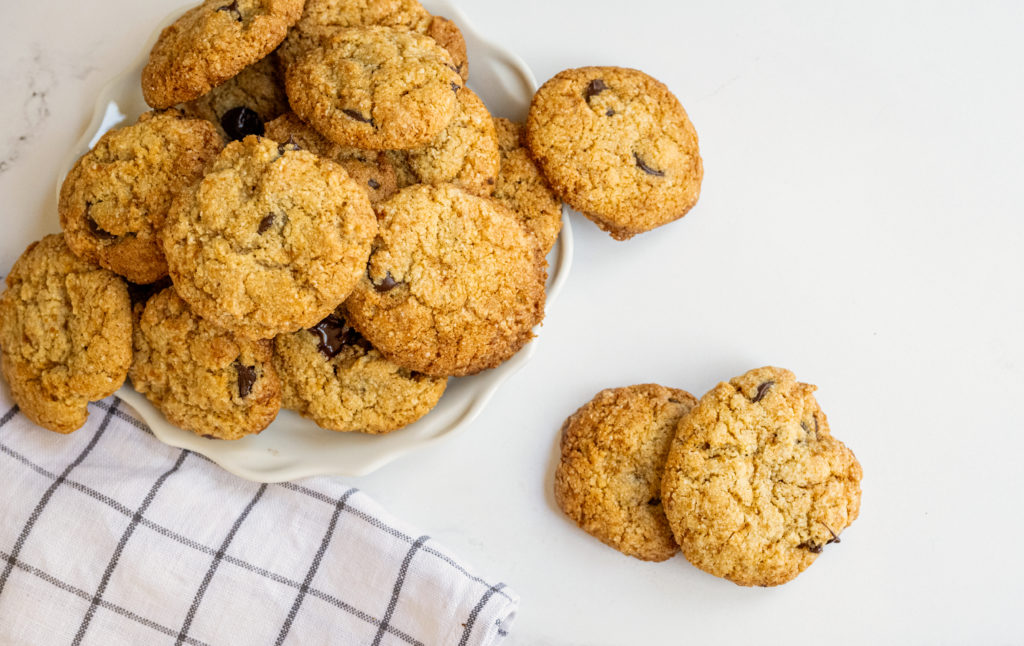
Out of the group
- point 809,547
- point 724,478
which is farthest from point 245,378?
point 809,547

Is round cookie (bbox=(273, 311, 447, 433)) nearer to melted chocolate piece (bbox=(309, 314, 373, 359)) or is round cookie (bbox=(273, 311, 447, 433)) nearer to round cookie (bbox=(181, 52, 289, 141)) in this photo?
melted chocolate piece (bbox=(309, 314, 373, 359))

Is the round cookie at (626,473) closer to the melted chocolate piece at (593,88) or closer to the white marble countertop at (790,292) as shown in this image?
the white marble countertop at (790,292)

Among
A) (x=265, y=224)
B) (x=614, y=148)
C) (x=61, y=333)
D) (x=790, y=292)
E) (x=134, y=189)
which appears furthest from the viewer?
(x=790, y=292)

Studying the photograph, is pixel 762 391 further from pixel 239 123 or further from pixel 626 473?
pixel 239 123

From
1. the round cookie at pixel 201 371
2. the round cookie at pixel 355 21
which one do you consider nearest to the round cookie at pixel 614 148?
the round cookie at pixel 355 21

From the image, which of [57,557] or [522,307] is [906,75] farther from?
[57,557]

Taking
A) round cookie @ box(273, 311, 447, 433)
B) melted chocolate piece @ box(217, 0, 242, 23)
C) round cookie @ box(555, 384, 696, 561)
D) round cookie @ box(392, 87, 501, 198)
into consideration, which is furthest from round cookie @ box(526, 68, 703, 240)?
melted chocolate piece @ box(217, 0, 242, 23)

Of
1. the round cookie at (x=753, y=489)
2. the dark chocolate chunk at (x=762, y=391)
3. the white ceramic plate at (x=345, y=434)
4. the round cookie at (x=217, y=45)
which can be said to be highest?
the round cookie at (x=217, y=45)
